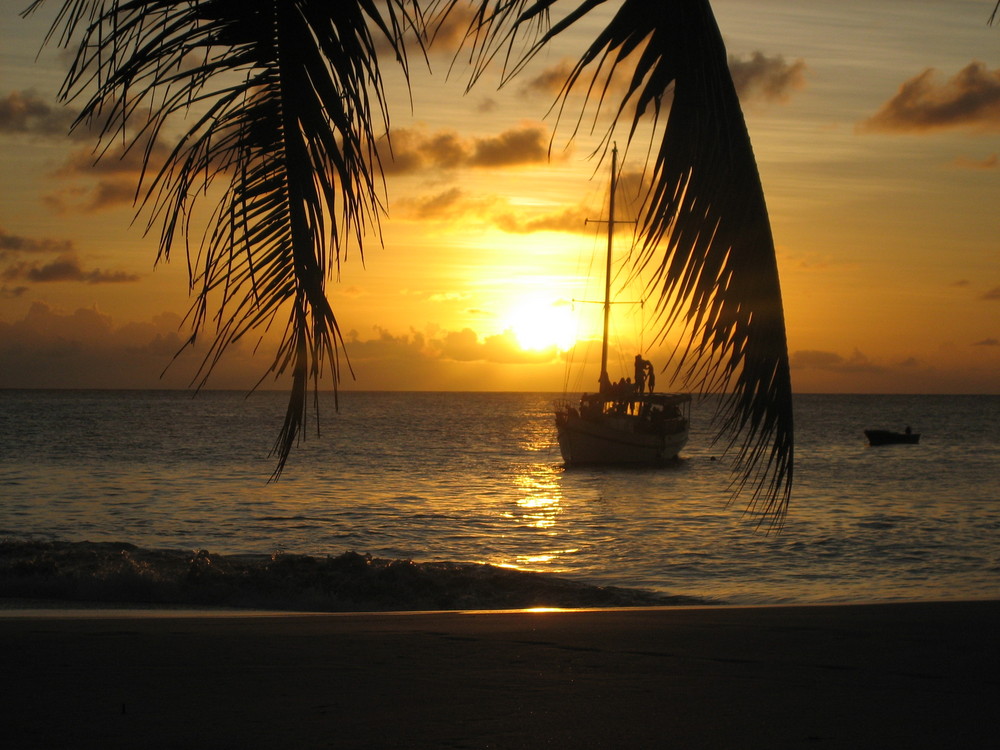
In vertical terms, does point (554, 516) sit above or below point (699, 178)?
below

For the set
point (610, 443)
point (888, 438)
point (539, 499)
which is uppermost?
point (610, 443)

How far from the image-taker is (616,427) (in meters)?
45.2

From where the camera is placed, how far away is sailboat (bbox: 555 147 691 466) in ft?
148

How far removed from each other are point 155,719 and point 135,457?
4672 cm

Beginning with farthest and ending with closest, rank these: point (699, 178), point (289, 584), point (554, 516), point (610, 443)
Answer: point (610, 443) → point (554, 516) → point (289, 584) → point (699, 178)

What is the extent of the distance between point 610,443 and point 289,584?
32234mm

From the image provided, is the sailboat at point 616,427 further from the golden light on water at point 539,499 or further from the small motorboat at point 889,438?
the small motorboat at point 889,438

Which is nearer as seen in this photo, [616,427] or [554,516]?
[554,516]

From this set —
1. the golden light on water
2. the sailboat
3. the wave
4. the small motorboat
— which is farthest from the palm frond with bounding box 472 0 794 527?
the small motorboat

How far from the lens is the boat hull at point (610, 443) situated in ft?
148

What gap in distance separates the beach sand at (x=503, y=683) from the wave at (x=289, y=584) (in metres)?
6.90

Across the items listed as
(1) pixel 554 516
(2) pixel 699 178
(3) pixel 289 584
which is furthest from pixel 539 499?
(2) pixel 699 178

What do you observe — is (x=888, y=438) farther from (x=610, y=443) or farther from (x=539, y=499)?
(x=539, y=499)

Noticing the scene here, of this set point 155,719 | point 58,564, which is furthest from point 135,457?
point 155,719
